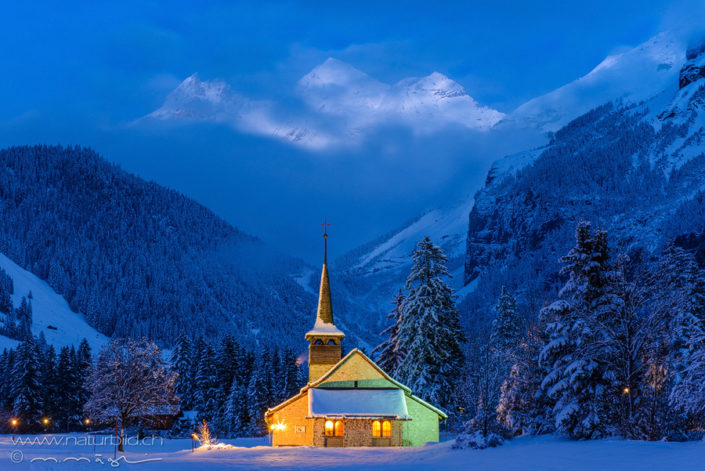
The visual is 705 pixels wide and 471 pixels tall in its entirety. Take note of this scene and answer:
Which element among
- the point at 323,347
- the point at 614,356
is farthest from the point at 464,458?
the point at 323,347

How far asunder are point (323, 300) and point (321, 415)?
1385cm

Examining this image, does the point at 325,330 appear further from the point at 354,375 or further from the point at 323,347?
the point at 354,375

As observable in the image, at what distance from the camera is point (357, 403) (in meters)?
47.2

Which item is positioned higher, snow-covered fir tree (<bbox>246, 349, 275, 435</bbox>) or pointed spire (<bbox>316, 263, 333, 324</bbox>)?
pointed spire (<bbox>316, 263, 333, 324</bbox>)

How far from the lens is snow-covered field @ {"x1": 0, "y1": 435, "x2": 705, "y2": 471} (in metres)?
23.0

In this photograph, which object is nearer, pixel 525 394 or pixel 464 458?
pixel 464 458

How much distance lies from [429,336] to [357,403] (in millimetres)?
7286

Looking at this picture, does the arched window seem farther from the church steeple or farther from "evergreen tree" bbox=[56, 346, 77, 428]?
"evergreen tree" bbox=[56, 346, 77, 428]

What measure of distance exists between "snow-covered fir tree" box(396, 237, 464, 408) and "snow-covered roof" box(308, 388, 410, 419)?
3.30m

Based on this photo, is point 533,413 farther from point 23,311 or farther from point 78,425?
point 23,311

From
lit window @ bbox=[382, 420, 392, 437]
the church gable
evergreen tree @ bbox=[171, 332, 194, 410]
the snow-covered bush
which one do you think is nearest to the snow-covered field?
the snow-covered bush

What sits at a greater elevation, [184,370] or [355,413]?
[184,370]

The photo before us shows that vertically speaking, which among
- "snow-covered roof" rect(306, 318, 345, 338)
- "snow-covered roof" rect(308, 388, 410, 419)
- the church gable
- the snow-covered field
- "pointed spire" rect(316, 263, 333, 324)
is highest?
"pointed spire" rect(316, 263, 333, 324)

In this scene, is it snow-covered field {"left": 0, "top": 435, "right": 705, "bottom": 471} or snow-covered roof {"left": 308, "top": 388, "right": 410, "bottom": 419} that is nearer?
snow-covered field {"left": 0, "top": 435, "right": 705, "bottom": 471}
